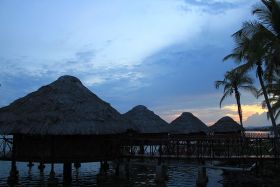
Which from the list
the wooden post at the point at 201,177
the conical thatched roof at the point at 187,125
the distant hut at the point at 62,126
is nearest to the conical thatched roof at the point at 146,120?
the conical thatched roof at the point at 187,125

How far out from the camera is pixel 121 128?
907 inches

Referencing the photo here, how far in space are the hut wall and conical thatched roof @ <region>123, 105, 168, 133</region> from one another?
451 inches

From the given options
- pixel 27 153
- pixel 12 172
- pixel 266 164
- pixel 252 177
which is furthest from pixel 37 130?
pixel 266 164

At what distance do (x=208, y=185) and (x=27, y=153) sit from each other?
10.0 m

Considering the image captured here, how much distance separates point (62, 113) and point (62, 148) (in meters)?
1.97

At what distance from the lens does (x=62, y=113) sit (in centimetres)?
2217

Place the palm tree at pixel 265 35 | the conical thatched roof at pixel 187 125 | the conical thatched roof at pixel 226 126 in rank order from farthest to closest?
the conical thatched roof at pixel 226 126 → the conical thatched roof at pixel 187 125 → the palm tree at pixel 265 35

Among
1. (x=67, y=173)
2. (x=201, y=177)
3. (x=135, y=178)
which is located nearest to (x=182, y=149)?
(x=201, y=177)

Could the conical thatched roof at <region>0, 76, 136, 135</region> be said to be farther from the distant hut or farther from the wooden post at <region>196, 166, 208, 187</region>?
the wooden post at <region>196, 166, 208, 187</region>

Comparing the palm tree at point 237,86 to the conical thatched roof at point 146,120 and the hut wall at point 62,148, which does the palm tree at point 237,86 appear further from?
the hut wall at point 62,148

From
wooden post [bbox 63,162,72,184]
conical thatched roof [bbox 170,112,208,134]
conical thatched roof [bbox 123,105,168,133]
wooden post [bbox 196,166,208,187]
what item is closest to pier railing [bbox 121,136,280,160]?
wooden post [bbox 196,166,208,187]

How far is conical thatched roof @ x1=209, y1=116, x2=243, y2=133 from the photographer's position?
129 feet

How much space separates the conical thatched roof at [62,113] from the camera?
69.8 ft

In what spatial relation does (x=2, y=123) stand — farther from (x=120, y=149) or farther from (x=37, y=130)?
(x=120, y=149)
